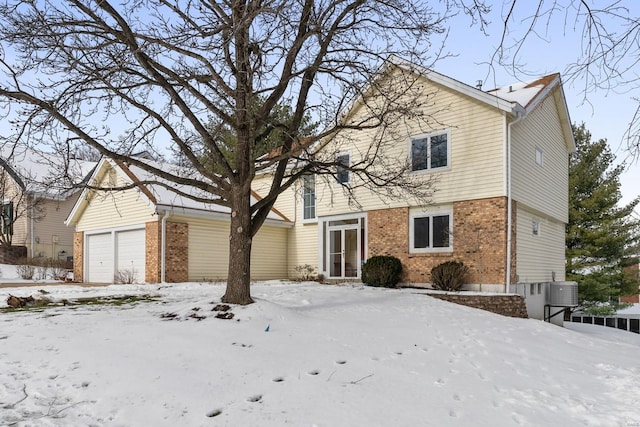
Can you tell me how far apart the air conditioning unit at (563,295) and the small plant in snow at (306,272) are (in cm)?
875

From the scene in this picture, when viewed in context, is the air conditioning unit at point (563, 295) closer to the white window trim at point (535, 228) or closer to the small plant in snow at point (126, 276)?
the white window trim at point (535, 228)

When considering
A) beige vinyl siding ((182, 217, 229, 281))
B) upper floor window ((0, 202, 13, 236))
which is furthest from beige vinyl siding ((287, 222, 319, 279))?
upper floor window ((0, 202, 13, 236))

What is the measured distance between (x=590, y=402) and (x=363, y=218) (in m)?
12.1

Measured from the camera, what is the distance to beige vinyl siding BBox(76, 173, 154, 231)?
16.5m

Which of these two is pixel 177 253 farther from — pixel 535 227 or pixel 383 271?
pixel 535 227

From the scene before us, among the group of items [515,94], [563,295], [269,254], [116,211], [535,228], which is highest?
[515,94]

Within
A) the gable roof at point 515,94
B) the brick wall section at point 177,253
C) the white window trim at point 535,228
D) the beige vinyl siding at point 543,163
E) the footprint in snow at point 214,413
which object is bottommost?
the footprint in snow at point 214,413

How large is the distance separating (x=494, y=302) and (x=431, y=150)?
526cm

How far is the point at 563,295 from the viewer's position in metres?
15.8

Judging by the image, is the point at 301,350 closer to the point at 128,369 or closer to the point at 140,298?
the point at 128,369

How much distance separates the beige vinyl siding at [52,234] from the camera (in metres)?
25.2

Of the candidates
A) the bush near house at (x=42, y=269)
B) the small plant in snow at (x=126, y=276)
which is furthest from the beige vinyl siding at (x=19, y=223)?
the small plant in snow at (x=126, y=276)

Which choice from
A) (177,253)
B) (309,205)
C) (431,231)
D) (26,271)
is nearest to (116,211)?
(177,253)

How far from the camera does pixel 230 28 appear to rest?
231 inches
